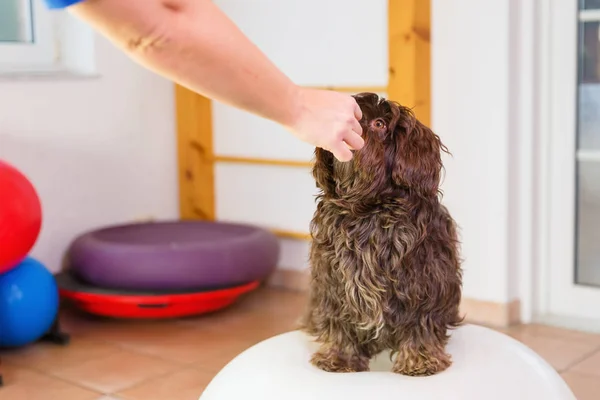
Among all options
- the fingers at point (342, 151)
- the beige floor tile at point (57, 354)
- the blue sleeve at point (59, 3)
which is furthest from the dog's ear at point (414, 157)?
the beige floor tile at point (57, 354)

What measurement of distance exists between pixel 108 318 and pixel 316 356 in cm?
159

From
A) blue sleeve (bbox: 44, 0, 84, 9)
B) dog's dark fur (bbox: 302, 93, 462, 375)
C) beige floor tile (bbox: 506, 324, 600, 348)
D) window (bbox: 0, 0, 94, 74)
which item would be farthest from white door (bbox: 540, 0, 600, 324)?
blue sleeve (bbox: 44, 0, 84, 9)

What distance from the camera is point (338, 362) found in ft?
5.22

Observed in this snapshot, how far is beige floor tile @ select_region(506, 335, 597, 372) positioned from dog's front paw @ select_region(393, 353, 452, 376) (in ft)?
2.95

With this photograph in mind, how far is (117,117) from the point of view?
10.8 ft

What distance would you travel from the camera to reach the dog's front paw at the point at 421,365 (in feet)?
5.02

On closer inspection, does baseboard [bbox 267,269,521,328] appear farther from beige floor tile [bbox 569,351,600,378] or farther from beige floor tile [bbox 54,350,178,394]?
beige floor tile [bbox 54,350,178,394]

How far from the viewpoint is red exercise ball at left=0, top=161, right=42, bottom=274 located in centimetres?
→ 239

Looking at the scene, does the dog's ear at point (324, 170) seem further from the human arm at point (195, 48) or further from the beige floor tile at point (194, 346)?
the beige floor tile at point (194, 346)

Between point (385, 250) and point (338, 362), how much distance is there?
10.4 inches

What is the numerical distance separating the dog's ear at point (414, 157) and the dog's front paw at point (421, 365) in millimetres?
332

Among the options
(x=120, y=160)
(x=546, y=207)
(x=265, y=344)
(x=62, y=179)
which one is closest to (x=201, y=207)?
(x=120, y=160)

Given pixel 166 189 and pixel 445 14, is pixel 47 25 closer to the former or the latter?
pixel 166 189

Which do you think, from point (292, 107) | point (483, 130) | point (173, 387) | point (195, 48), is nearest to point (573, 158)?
point (483, 130)
